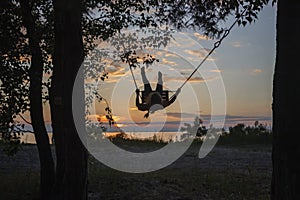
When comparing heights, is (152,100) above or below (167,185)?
above

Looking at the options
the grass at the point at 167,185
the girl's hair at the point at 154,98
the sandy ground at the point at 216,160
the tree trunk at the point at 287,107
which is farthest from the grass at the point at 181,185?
the tree trunk at the point at 287,107

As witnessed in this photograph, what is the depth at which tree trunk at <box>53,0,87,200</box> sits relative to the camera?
27.9 ft

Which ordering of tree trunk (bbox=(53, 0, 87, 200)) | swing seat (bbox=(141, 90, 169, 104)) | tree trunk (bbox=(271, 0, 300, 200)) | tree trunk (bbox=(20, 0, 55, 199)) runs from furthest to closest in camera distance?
swing seat (bbox=(141, 90, 169, 104)) → tree trunk (bbox=(20, 0, 55, 199)) → tree trunk (bbox=(53, 0, 87, 200)) → tree trunk (bbox=(271, 0, 300, 200))

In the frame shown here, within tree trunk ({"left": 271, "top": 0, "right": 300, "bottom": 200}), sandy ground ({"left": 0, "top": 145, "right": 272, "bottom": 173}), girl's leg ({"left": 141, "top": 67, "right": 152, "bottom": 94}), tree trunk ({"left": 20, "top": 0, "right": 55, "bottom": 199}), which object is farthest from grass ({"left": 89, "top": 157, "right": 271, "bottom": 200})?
tree trunk ({"left": 271, "top": 0, "right": 300, "bottom": 200})

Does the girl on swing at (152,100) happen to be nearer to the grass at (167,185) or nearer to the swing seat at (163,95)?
the swing seat at (163,95)

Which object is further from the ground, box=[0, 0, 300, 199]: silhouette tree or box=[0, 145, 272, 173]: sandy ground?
box=[0, 0, 300, 199]: silhouette tree

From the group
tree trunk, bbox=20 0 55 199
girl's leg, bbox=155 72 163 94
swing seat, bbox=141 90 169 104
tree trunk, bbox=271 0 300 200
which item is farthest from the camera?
girl's leg, bbox=155 72 163 94

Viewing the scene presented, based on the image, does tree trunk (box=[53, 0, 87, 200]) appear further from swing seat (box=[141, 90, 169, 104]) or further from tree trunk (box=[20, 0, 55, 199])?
swing seat (box=[141, 90, 169, 104])

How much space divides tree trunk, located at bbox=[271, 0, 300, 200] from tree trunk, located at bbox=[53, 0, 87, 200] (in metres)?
3.79

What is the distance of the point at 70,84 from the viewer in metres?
8.62

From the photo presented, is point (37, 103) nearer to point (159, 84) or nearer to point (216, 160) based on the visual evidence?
point (159, 84)

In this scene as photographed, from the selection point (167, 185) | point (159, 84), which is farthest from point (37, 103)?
point (167, 185)

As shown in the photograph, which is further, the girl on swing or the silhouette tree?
the girl on swing

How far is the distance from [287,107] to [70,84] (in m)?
4.14
